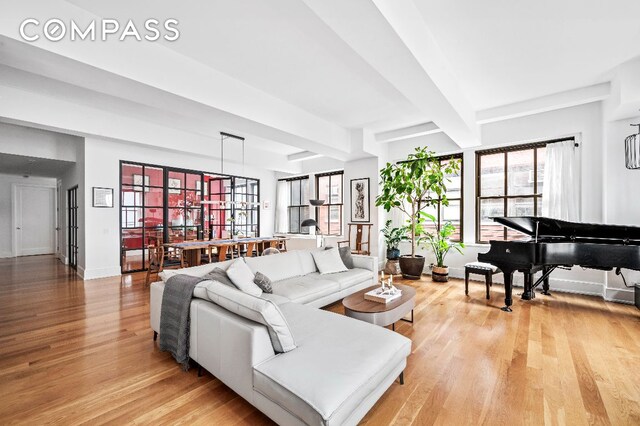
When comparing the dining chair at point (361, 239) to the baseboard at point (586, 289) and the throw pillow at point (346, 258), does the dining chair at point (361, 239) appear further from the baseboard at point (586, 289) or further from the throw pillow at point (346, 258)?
the baseboard at point (586, 289)

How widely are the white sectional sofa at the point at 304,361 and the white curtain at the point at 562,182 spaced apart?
4.43m

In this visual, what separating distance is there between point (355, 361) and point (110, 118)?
623 centimetres

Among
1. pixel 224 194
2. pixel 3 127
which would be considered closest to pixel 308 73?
pixel 224 194

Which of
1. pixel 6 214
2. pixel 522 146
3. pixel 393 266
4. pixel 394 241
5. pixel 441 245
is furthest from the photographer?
pixel 6 214

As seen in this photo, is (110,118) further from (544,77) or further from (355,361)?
(544,77)

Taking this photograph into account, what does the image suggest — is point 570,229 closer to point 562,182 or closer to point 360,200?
point 562,182

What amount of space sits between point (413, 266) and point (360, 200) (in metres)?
2.13

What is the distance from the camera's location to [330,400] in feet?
4.68

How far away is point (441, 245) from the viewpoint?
563cm

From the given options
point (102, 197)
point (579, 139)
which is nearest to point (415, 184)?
point (579, 139)

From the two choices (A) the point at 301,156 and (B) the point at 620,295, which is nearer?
(B) the point at 620,295

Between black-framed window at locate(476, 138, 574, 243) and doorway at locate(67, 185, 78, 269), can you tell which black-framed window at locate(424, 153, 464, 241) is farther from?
doorway at locate(67, 185, 78, 269)

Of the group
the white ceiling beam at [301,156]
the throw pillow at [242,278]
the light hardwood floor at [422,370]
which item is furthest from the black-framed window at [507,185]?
the throw pillow at [242,278]

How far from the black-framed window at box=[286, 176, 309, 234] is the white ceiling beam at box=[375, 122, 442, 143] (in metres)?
3.22
